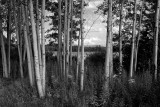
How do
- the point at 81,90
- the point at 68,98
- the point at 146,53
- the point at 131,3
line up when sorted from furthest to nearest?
the point at 146,53 < the point at 131,3 < the point at 81,90 < the point at 68,98

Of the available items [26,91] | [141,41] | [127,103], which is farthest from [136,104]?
[141,41]

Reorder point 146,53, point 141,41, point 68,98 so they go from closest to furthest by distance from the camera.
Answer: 1. point 68,98
2. point 146,53
3. point 141,41

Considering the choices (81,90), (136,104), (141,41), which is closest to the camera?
(136,104)

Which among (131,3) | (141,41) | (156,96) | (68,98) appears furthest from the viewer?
(141,41)

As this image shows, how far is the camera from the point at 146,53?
1228 cm

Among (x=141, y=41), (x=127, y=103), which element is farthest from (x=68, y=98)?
(x=141, y=41)

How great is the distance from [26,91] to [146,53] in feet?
27.4

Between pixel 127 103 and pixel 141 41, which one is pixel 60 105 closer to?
pixel 127 103

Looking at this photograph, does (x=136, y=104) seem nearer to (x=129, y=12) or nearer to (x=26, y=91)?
(x=26, y=91)

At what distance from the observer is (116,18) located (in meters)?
11.6

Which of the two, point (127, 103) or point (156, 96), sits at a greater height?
point (156, 96)

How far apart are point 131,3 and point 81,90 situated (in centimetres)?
727

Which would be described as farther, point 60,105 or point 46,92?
Answer: point 46,92

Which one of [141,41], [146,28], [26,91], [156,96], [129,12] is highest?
[129,12]
